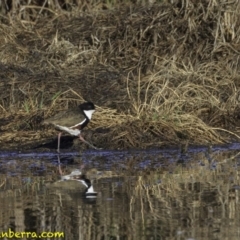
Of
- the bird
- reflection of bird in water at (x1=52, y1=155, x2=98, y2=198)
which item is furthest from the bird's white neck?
reflection of bird in water at (x1=52, y1=155, x2=98, y2=198)

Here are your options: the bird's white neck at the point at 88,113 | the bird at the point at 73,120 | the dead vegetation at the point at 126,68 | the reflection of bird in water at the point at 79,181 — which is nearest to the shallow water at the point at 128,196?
the reflection of bird in water at the point at 79,181

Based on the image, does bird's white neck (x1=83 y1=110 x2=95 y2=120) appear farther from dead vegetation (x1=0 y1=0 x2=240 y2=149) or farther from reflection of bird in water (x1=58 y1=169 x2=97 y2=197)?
reflection of bird in water (x1=58 y1=169 x2=97 y2=197)

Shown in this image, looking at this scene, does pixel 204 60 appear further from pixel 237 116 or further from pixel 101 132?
pixel 101 132

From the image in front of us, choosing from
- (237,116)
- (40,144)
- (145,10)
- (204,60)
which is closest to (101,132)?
(40,144)

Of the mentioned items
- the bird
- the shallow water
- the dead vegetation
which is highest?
the dead vegetation

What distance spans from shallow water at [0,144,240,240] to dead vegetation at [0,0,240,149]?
0.74 meters

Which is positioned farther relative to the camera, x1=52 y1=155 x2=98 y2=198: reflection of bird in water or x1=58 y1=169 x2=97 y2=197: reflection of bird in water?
x1=52 y1=155 x2=98 y2=198: reflection of bird in water

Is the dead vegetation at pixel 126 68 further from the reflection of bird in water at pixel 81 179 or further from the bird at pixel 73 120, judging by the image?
the reflection of bird in water at pixel 81 179

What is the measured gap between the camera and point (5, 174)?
10125 millimetres

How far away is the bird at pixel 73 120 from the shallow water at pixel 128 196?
0.32m

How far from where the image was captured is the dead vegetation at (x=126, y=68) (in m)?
12.3

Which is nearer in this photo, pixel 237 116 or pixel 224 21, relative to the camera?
pixel 237 116

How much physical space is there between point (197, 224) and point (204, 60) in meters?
8.09

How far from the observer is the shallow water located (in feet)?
24.2
